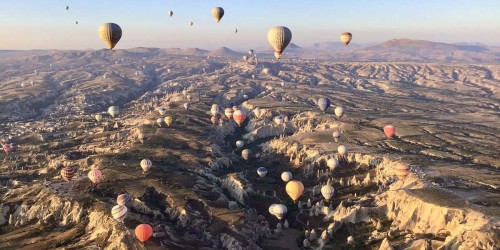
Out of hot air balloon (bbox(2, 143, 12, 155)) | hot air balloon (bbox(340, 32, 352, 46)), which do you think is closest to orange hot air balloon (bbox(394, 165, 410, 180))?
hot air balloon (bbox(340, 32, 352, 46))

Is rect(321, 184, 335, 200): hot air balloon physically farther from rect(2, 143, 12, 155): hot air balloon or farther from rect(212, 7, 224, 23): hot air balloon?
rect(2, 143, 12, 155): hot air balloon

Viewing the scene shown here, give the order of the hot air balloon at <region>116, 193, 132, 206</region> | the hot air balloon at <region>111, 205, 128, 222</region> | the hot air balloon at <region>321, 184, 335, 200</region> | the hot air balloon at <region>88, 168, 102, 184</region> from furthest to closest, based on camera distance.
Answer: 1. the hot air balloon at <region>321, 184, 335, 200</region>
2. the hot air balloon at <region>88, 168, 102, 184</region>
3. the hot air balloon at <region>116, 193, 132, 206</region>
4. the hot air balloon at <region>111, 205, 128, 222</region>

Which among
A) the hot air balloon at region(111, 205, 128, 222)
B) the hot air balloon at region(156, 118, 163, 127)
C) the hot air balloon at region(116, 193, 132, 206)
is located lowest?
the hot air balloon at region(156, 118, 163, 127)

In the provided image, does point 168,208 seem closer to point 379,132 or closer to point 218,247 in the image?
point 218,247

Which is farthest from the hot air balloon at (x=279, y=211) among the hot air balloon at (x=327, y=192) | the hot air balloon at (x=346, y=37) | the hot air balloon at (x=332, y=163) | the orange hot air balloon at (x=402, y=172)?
the hot air balloon at (x=346, y=37)

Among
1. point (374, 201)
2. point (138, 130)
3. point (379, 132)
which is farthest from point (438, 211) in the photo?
point (138, 130)

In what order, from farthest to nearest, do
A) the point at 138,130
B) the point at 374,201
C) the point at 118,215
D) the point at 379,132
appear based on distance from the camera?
the point at 379,132
the point at 138,130
the point at 374,201
the point at 118,215
